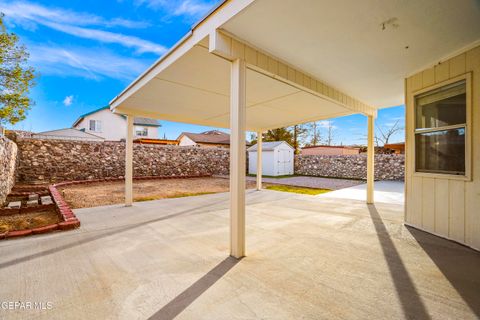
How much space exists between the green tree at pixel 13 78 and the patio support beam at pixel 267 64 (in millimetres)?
10736

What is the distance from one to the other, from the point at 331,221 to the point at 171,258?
309 centimetres

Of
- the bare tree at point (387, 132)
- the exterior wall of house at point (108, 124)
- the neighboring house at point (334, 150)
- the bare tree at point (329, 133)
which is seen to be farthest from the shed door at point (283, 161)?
the exterior wall of house at point (108, 124)

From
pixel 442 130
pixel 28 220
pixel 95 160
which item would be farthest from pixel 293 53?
pixel 95 160

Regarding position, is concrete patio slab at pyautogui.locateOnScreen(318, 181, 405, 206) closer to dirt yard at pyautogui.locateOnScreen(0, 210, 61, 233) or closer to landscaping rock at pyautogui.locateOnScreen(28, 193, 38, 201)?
dirt yard at pyautogui.locateOnScreen(0, 210, 61, 233)

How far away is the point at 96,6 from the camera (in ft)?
27.3

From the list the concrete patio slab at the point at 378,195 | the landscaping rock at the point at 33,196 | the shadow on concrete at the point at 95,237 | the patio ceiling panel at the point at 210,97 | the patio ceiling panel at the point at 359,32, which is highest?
the patio ceiling panel at the point at 359,32

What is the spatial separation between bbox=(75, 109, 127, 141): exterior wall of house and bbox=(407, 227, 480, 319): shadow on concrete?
82.5 ft

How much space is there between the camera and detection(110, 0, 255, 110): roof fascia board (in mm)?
2176

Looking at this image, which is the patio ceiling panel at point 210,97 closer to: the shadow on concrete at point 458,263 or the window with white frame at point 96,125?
the shadow on concrete at point 458,263

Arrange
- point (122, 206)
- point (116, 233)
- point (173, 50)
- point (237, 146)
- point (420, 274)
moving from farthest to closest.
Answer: point (122, 206), point (116, 233), point (173, 50), point (237, 146), point (420, 274)

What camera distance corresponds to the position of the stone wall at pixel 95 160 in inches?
365

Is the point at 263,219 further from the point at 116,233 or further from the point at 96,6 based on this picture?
the point at 96,6

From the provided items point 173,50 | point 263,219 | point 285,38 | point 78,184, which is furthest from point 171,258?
point 78,184

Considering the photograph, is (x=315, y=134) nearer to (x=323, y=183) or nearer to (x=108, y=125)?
(x=323, y=183)
